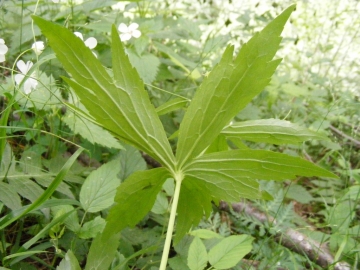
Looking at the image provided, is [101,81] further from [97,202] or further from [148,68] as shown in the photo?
[148,68]

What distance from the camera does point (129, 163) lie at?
1.35 m

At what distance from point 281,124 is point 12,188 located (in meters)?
0.74

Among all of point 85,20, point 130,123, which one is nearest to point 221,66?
point 130,123

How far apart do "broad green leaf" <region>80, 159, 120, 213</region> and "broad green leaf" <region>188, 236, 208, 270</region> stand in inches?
10.5

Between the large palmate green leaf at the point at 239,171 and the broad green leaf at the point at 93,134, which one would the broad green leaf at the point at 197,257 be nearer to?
the large palmate green leaf at the point at 239,171

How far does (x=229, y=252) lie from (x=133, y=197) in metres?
0.32

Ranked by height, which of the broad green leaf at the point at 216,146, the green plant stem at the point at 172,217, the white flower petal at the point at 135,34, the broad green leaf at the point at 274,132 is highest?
the white flower petal at the point at 135,34

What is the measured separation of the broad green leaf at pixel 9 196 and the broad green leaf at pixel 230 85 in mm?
464

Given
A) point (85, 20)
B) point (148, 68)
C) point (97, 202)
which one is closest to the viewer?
point (97, 202)

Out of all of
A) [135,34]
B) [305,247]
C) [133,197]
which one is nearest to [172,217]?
[133,197]

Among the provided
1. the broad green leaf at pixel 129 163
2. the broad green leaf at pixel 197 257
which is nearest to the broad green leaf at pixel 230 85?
the broad green leaf at pixel 197 257

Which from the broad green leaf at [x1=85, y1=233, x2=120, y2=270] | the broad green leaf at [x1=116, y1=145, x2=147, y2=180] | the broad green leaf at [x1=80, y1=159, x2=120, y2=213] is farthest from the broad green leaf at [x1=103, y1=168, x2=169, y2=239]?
the broad green leaf at [x1=116, y1=145, x2=147, y2=180]

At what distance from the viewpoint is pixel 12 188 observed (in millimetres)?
965

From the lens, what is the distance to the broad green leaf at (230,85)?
0.75 meters
